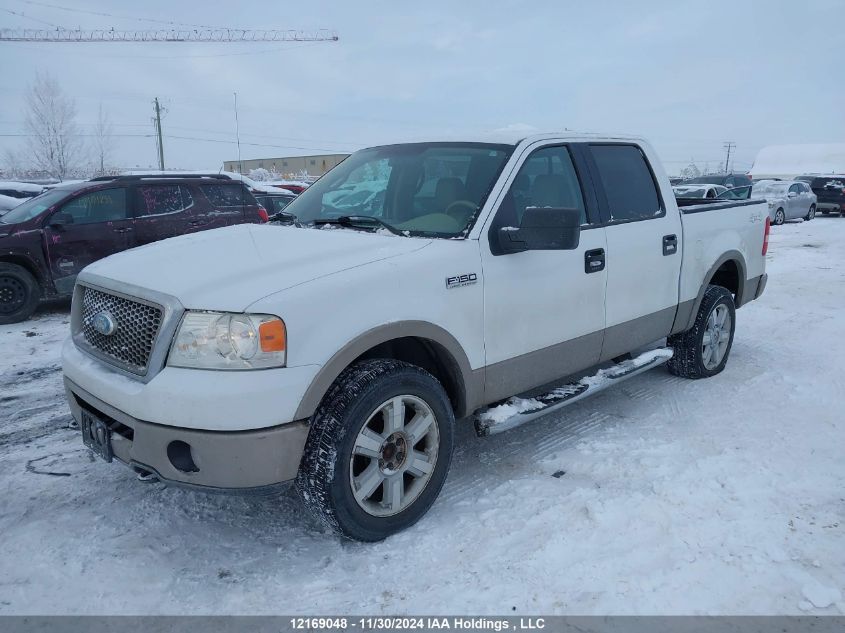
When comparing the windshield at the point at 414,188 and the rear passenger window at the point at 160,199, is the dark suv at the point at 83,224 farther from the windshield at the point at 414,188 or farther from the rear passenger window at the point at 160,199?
the windshield at the point at 414,188

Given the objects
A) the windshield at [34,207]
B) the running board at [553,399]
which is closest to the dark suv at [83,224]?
the windshield at [34,207]

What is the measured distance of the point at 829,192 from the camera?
2550 centimetres

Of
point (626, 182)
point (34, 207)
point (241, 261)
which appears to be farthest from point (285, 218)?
point (34, 207)

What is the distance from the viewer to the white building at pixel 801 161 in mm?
61688

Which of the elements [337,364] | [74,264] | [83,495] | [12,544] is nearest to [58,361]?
[74,264]

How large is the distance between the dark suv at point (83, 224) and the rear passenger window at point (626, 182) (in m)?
6.59

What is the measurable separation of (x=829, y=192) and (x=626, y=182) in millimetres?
26117

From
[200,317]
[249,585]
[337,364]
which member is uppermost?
[200,317]

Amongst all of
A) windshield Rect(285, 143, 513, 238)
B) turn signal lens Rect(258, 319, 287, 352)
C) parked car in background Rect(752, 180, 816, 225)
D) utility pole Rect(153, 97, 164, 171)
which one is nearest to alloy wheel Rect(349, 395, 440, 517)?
turn signal lens Rect(258, 319, 287, 352)

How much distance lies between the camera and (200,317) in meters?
2.64

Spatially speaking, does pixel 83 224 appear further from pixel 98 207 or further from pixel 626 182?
pixel 626 182

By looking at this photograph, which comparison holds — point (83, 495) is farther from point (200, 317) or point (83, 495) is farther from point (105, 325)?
point (200, 317)

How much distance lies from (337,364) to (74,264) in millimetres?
6874

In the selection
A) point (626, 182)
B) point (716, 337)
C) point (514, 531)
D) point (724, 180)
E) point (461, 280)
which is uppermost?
point (724, 180)
